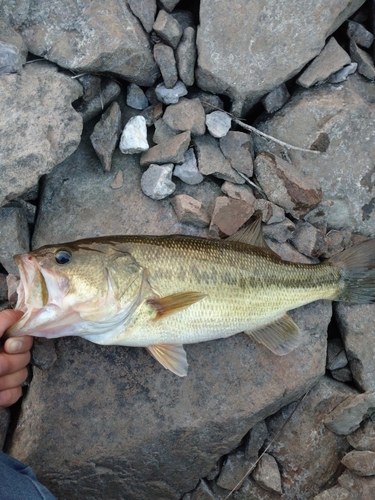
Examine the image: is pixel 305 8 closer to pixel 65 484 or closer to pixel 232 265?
pixel 232 265

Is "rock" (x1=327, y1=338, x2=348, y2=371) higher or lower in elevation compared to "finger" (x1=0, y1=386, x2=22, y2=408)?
higher

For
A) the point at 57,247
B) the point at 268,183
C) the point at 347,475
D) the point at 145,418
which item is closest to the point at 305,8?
the point at 268,183

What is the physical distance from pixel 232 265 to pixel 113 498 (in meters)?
2.13

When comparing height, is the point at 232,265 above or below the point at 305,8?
below

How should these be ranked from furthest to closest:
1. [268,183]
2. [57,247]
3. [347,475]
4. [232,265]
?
[268,183]
[347,475]
[232,265]
[57,247]

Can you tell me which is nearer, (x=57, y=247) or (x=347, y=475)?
(x=57, y=247)

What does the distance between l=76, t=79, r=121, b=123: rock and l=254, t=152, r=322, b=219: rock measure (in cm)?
139

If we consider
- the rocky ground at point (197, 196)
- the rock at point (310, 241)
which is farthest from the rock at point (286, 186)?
the rock at point (310, 241)

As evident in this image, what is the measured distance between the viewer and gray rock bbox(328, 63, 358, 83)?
4.30 meters

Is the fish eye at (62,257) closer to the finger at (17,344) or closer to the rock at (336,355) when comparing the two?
the finger at (17,344)

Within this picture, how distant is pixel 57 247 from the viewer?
3.22 meters

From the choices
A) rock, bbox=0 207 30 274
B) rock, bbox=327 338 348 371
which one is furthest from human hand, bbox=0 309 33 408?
rock, bbox=327 338 348 371

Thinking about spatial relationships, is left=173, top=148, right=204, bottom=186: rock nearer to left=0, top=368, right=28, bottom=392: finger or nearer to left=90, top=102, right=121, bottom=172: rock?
left=90, top=102, right=121, bottom=172: rock

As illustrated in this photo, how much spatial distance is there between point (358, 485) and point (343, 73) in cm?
357
